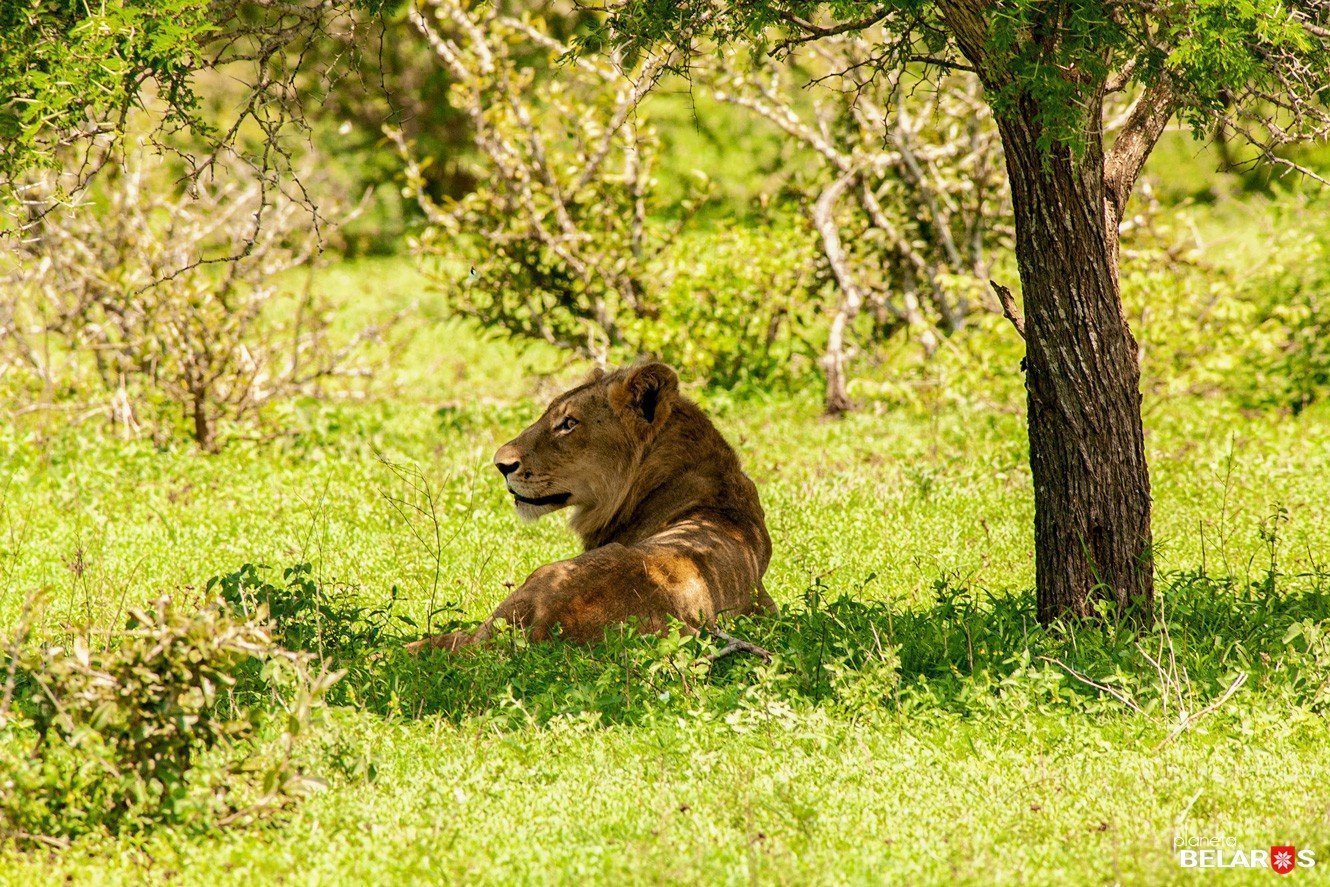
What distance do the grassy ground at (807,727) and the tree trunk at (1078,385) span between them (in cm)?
31

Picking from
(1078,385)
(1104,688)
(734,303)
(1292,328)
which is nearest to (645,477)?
(1078,385)

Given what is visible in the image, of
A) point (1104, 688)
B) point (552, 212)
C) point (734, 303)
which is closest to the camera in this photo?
point (1104, 688)

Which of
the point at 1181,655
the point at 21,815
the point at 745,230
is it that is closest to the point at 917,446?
the point at 745,230

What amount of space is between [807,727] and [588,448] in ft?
7.87

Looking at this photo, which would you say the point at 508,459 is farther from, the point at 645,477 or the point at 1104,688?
the point at 1104,688

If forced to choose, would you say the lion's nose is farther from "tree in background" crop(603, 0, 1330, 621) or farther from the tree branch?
the tree branch

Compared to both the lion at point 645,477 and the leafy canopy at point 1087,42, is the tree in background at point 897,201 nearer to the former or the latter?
the lion at point 645,477

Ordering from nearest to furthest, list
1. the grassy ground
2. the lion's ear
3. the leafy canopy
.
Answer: the grassy ground → the leafy canopy → the lion's ear

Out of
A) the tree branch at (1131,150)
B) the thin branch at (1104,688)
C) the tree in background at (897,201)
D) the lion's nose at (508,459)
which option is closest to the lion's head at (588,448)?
the lion's nose at (508,459)

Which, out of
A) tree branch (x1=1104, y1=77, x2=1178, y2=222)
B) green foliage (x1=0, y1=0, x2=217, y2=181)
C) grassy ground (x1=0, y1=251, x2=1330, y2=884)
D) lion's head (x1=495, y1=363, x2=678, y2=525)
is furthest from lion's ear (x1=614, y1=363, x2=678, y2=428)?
green foliage (x1=0, y1=0, x2=217, y2=181)

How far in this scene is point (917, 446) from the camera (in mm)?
12188

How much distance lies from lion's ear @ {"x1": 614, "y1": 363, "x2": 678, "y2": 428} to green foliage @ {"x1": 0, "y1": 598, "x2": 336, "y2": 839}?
2.91 m

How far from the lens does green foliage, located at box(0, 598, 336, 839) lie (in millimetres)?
4414

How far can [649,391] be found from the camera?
7289 mm
